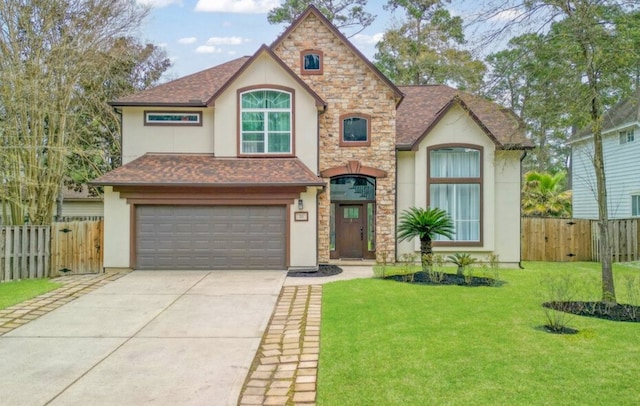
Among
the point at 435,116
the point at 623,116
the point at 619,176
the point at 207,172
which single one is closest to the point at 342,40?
the point at 435,116

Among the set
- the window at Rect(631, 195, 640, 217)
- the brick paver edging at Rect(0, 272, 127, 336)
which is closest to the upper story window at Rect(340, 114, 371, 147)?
the brick paver edging at Rect(0, 272, 127, 336)

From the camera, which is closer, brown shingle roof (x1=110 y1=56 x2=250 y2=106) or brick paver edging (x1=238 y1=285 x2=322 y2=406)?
brick paver edging (x1=238 y1=285 x2=322 y2=406)

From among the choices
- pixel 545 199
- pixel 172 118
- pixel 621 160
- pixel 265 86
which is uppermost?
pixel 265 86

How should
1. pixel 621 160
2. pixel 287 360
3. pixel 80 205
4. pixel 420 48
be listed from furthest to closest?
pixel 80 205, pixel 420 48, pixel 621 160, pixel 287 360

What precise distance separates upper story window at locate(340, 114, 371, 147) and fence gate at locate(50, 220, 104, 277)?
8.22 metres

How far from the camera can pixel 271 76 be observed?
1512cm

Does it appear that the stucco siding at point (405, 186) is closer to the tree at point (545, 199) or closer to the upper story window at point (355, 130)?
the upper story window at point (355, 130)

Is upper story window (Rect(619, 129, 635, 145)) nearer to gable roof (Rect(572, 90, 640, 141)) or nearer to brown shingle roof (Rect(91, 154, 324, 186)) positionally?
gable roof (Rect(572, 90, 640, 141))

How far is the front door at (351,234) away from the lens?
16.5 m

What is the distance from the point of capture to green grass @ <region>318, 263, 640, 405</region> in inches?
192

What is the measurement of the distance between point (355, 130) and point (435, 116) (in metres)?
2.73

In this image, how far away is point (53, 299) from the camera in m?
10.1

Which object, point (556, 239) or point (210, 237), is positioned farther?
point (556, 239)

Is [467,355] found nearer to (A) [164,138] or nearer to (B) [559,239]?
(A) [164,138]
